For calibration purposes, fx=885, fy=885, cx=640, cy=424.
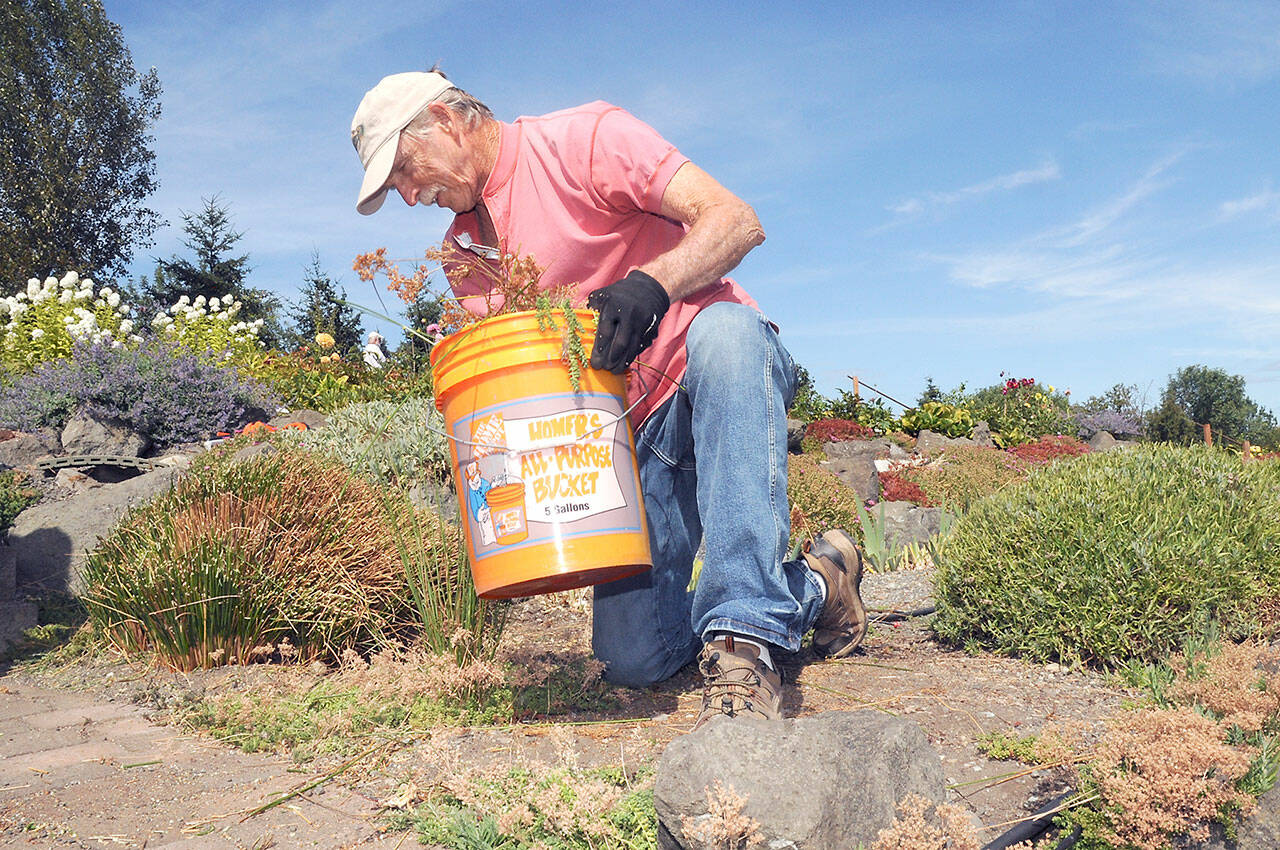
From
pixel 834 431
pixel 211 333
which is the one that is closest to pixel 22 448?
pixel 211 333

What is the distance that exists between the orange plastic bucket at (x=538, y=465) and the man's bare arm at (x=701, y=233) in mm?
265

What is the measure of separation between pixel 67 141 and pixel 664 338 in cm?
2626

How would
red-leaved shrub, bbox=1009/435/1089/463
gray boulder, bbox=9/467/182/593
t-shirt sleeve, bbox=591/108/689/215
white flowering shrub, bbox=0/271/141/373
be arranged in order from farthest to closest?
red-leaved shrub, bbox=1009/435/1089/463 → white flowering shrub, bbox=0/271/141/373 → gray boulder, bbox=9/467/182/593 → t-shirt sleeve, bbox=591/108/689/215

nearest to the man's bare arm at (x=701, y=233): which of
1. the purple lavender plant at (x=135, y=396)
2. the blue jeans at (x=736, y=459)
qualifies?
the blue jeans at (x=736, y=459)

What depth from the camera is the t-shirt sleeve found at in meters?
2.49

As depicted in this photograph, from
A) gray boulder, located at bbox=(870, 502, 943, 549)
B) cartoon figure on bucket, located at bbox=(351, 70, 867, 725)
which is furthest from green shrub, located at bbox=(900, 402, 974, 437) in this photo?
cartoon figure on bucket, located at bbox=(351, 70, 867, 725)

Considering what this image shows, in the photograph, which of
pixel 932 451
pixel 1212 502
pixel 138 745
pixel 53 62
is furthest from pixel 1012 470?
pixel 53 62

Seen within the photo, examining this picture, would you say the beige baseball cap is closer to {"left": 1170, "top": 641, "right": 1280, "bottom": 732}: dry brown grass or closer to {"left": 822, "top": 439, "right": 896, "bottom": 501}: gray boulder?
{"left": 1170, "top": 641, "right": 1280, "bottom": 732}: dry brown grass

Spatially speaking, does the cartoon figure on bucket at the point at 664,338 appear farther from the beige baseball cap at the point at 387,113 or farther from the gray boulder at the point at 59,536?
the gray boulder at the point at 59,536

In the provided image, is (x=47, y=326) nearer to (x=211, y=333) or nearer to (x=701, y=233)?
(x=211, y=333)

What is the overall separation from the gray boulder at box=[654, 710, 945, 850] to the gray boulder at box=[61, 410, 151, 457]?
7332 mm

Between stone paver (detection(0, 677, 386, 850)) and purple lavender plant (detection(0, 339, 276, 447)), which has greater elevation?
purple lavender plant (detection(0, 339, 276, 447))

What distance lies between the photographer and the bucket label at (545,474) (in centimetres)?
216

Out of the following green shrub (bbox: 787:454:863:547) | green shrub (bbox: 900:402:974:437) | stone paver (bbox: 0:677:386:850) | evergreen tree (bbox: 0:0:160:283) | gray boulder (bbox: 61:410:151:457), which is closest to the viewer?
stone paver (bbox: 0:677:386:850)
